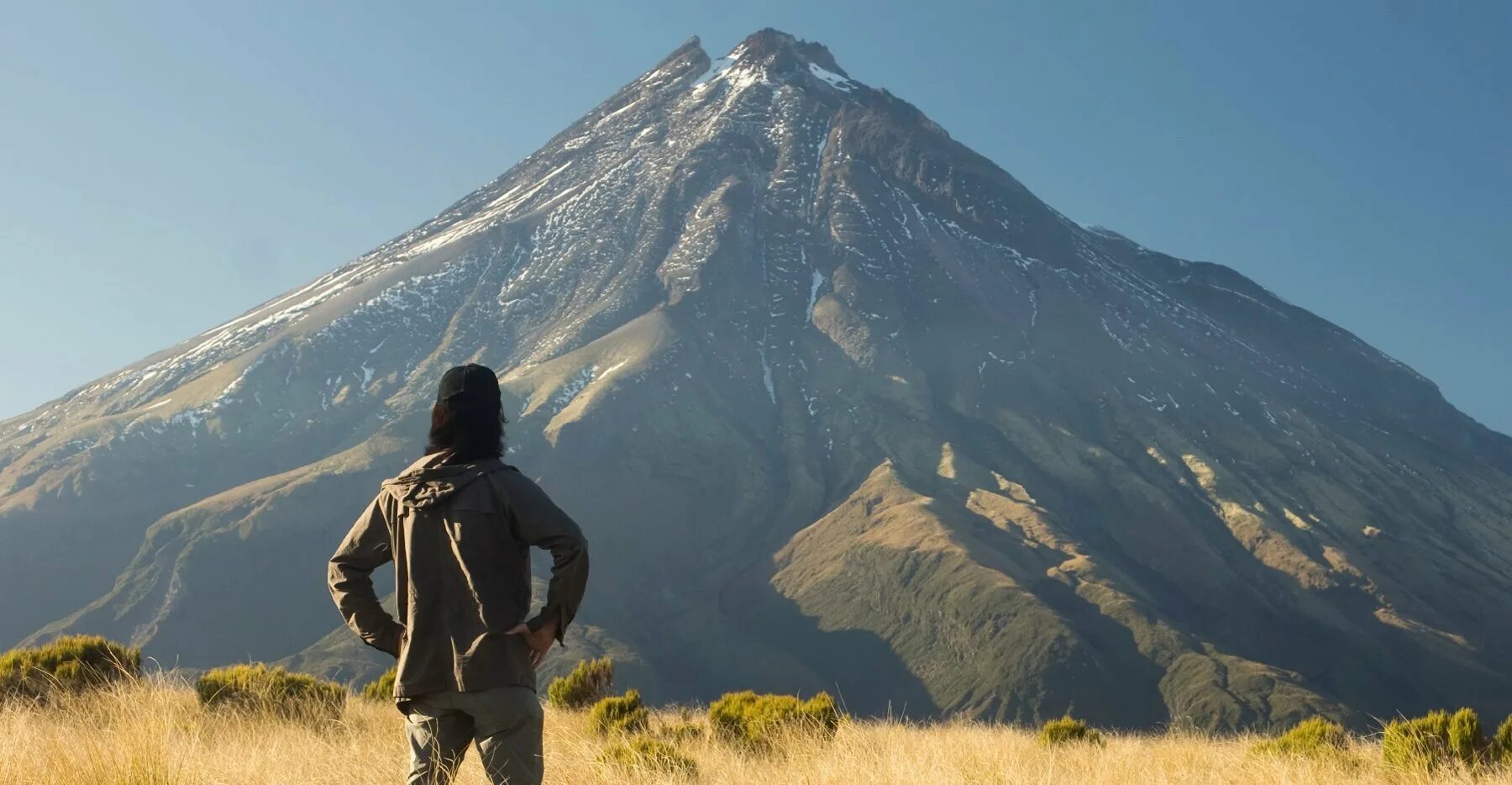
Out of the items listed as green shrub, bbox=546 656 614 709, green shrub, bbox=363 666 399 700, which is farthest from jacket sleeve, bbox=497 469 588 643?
green shrub, bbox=546 656 614 709

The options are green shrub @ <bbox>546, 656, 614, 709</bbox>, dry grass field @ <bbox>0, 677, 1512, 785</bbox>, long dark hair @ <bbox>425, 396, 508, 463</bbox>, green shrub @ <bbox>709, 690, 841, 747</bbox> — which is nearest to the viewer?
long dark hair @ <bbox>425, 396, 508, 463</bbox>

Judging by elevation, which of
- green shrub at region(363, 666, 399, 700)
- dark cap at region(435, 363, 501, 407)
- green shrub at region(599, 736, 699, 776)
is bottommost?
green shrub at region(363, 666, 399, 700)

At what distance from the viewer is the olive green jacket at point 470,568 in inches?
192

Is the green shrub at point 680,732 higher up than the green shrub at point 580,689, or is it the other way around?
the green shrub at point 680,732

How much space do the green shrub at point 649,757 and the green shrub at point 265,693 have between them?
3.54m

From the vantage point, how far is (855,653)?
134250mm

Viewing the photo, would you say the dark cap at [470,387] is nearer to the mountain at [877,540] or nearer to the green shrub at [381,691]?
the green shrub at [381,691]

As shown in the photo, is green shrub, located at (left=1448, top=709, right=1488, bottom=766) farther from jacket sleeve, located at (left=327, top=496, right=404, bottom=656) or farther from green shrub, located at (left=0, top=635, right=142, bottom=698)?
green shrub, located at (left=0, top=635, right=142, bottom=698)

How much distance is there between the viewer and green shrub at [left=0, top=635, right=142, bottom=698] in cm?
1030

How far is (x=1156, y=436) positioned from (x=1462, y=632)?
172 feet

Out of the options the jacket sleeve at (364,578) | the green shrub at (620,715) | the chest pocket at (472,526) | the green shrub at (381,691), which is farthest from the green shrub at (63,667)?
Result: the chest pocket at (472,526)

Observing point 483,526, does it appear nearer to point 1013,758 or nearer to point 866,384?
point 1013,758

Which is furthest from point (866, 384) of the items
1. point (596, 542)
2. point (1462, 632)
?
point (1462, 632)

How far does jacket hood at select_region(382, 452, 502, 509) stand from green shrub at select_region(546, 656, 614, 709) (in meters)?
8.38
